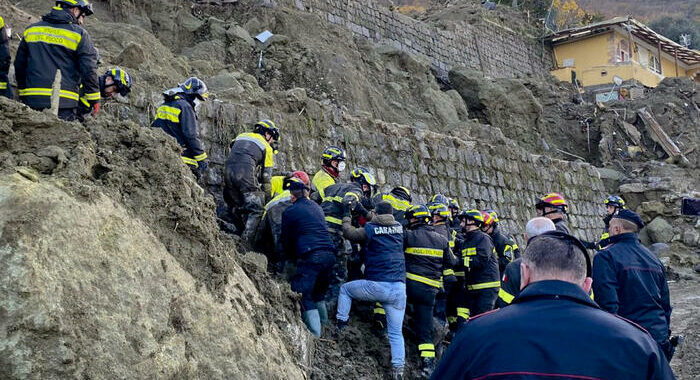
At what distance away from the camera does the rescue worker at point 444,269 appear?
8.57 m

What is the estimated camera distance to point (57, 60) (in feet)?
21.4

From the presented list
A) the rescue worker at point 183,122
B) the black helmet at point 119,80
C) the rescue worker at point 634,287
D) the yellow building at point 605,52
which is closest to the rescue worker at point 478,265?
the rescue worker at point 634,287

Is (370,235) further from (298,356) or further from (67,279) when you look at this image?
(67,279)

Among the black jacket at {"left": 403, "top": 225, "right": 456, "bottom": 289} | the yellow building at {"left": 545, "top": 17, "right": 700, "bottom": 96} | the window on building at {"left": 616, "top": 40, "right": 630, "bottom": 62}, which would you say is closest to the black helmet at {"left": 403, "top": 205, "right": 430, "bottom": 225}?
the black jacket at {"left": 403, "top": 225, "right": 456, "bottom": 289}

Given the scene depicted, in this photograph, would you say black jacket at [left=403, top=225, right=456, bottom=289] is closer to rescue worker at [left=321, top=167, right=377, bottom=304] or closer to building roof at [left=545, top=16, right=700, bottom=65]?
rescue worker at [left=321, top=167, right=377, bottom=304]

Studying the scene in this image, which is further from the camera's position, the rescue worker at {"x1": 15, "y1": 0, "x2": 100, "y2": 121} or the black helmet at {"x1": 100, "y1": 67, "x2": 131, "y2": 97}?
the black helmet at {"x1": 100, "y1": 67, "x2": 131, "y2": 97}

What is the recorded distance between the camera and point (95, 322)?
131 inches

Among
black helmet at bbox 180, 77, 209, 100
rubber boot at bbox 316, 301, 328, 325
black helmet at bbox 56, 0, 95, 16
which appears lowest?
rubber boot at bbox 316, 301, 328, 325

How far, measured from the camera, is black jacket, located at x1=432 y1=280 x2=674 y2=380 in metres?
2.53

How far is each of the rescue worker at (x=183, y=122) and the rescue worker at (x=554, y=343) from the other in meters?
5.55

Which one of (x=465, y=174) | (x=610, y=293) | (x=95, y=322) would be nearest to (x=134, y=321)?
(x=95, y=322)

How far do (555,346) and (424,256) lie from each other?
540 cm

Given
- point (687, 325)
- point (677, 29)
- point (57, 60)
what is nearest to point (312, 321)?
point (57, 60)

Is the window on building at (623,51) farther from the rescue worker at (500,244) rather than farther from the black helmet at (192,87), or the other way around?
the black helmet at (192,87)
